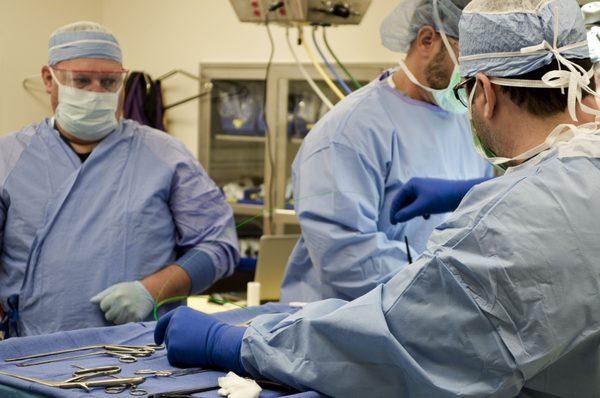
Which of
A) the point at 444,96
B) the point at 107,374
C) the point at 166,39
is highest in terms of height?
the point at 166,39

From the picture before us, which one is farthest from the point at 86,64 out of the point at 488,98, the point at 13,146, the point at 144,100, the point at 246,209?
the point at 144,100

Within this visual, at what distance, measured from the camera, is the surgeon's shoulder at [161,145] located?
243 cm

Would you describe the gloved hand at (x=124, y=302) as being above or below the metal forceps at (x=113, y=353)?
below

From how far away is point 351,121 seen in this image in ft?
7.25

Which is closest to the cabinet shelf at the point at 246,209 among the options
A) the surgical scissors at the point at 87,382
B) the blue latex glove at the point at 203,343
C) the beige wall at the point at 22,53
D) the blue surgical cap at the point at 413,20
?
the beige wall at the point at 22,53

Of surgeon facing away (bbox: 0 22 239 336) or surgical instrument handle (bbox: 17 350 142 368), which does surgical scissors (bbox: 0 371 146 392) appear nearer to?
surgical instrument handle (bbox: 17 350 142 368)

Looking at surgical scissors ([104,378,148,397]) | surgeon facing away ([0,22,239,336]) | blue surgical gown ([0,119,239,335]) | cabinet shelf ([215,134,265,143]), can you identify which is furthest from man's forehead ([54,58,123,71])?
cabinet shelf ([215,134,265,143])

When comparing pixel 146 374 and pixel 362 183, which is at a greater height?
pixel 362 183

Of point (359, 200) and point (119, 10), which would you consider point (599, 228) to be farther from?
point (119, 10)

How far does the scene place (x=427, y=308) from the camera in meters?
1.24

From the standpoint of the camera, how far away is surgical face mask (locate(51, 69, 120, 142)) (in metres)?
2.40

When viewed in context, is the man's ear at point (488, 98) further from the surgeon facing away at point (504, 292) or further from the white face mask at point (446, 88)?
the white face mask at point (446, 88)

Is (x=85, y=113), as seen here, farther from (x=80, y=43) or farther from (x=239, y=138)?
(x=239, y=138)

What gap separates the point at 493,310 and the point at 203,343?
52 cm
